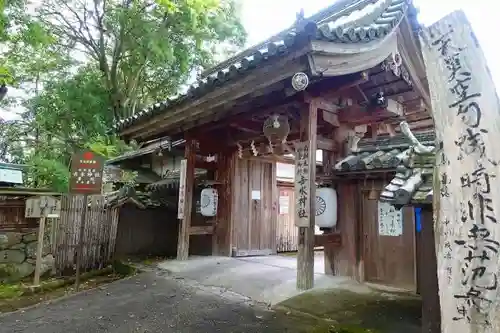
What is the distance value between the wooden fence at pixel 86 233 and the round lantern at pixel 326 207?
20.4 feet

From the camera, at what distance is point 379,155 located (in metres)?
6.61

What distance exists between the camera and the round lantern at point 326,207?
6.91 meters

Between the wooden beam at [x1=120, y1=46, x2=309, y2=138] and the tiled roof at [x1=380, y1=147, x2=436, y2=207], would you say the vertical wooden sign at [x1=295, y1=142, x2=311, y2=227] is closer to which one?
the wooden beam at [x1=120, y1=46, x2=309, y2=138]

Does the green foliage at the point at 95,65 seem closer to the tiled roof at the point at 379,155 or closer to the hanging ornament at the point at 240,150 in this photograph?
the hanging ornament at the point at 240,150

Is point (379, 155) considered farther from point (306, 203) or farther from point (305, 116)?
point (306, 203)

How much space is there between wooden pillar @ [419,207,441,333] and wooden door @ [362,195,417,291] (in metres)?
2.78

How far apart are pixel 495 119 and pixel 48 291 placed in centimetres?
900

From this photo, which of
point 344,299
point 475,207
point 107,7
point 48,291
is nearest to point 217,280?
point 344,299

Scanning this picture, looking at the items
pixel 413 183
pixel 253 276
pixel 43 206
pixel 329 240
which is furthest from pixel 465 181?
pixel 43 206

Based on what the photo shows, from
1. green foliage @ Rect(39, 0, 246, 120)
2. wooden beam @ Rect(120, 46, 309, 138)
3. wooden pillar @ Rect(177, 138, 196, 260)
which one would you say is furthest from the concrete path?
green foliage @ Rect(39, 0, 246, 120)

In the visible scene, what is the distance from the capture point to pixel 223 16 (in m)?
16.2

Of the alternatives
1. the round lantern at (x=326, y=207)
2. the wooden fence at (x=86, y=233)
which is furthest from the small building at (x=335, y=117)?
the wooden fence at (x=86, y=233)

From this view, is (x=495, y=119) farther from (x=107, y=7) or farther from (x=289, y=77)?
(x=107, y=7)

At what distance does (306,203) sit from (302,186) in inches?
12.0
